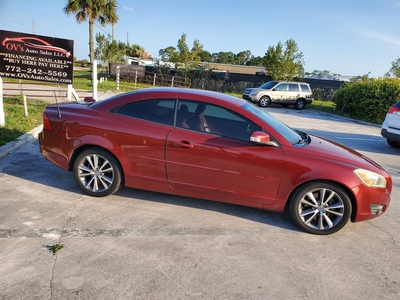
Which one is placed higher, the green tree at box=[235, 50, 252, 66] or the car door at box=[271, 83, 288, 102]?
the green tree at box=[235, 50, 252, 66]

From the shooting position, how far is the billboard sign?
7859 millimetres

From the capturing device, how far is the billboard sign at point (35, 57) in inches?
309

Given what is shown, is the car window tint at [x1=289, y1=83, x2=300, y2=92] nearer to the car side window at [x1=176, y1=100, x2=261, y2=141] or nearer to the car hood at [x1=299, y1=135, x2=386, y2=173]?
the car hood at [x1=299, y1=135, x2=386, y2=173]

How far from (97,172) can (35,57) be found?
5999 millimetres

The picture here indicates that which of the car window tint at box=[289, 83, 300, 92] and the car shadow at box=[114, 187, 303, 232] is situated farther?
the car window tint at box=[289, 83, 300, 92]

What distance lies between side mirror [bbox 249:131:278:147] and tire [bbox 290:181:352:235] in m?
0.64

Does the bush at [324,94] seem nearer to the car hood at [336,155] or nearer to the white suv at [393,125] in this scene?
the white suv at [393,125]

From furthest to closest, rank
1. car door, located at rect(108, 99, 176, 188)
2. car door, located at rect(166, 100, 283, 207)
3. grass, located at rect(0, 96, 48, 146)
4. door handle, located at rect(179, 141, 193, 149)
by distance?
grass, located at rect(0, 96, 48, 146), car door, located at rect(108, 99, 176, 188), door handle, located at rect(179, 141, 193, 149), car door, located at rect(166, 100, 283, 207)

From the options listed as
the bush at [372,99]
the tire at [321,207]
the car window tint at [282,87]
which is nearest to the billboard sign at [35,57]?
the tire at [321,207]

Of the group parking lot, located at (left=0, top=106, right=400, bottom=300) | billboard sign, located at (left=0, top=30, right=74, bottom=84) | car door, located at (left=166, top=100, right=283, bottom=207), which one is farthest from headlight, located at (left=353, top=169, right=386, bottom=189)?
billboard sign, located at (left=0, top=30, right=74, bottom=84)

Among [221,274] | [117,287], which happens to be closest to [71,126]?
[117,287]

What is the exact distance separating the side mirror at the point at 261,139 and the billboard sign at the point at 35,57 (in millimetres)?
7260

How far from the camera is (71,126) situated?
4098 mm

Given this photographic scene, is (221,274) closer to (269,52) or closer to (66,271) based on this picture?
(66,271)
